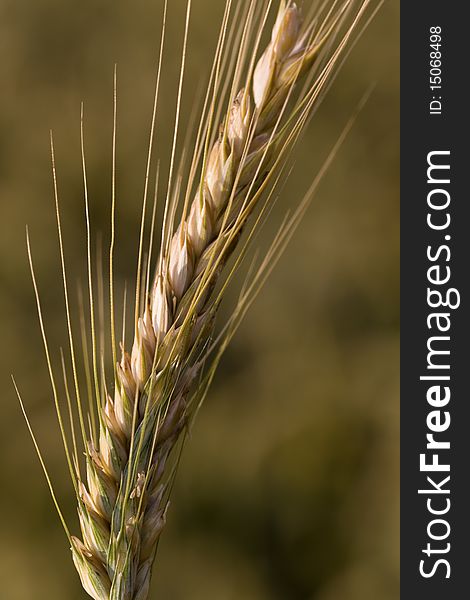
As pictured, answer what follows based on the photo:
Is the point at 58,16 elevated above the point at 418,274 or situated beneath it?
elevated above

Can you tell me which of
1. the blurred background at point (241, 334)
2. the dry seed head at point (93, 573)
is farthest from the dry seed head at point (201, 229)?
the blurred background at point (241, 334)

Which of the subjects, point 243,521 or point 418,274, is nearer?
point 418,274

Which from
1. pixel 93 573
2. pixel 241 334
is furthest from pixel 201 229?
pixel 241 334

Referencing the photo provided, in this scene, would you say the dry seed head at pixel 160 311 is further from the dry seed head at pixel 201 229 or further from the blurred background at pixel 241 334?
the blurred background at pixel 241 334

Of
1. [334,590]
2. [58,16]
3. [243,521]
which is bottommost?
[334,590]

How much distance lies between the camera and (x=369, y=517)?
1348 millimetres

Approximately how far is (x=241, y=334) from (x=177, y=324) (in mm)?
939

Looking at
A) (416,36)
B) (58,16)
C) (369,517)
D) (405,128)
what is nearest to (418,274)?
(405,128)

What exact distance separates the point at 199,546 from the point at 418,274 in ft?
2.00

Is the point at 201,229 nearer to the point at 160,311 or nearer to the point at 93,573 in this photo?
the point at 160,311

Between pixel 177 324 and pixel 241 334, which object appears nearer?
pixel 177 324

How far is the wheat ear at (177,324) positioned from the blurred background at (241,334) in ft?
2.86

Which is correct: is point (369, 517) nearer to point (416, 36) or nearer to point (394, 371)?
point (394, 371)

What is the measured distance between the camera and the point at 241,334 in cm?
139
